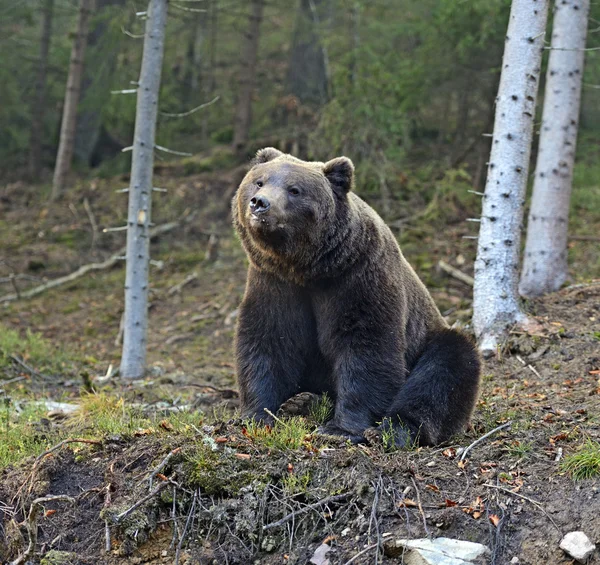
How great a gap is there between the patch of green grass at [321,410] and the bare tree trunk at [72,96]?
41.7ft

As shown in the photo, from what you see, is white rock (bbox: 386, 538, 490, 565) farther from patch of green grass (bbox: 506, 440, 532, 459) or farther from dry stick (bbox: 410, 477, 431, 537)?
patch of green grass (bbox: 506, 440, 532, 459)

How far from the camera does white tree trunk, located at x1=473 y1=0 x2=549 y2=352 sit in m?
7.79

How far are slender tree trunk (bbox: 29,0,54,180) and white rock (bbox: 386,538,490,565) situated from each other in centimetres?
1762

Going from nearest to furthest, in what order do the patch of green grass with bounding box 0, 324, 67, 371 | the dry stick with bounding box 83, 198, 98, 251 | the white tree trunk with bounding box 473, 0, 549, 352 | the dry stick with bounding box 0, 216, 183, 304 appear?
the white tree trunk with bounding box 473, 0, 549, 352 < the patch of green grass with bounding box 0, 324, 67, 371 < the dry stick with bounding box 0, 216, 183, 304 < the dry stick with bounding box 83, 198, 98, 251

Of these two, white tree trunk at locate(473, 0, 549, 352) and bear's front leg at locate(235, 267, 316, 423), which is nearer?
bear's front leg at locate(235, 267, 316, 423)

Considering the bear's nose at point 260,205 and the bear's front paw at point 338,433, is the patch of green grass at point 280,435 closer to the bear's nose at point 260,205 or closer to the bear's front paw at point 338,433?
the bear's front paw at point 338,433

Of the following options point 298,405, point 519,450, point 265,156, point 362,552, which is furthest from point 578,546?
point 265,156

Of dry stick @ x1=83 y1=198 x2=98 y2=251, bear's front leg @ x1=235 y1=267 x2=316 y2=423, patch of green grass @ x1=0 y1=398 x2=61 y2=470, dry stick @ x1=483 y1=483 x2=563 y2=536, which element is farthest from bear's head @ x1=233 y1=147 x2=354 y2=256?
dry stick @ x1=83 y1=198 x2=98 y2=251

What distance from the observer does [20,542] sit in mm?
4746

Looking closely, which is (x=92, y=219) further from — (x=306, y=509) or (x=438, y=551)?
(x=438, y=551)

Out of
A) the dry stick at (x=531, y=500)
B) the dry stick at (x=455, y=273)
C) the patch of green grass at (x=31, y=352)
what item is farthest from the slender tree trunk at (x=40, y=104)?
the dry stick at (x=531, y=500)

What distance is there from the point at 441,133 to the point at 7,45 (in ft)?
36.0

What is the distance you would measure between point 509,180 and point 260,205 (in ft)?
11.6

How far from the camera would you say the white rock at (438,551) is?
4141 mm
